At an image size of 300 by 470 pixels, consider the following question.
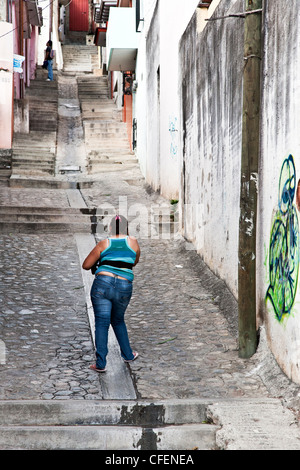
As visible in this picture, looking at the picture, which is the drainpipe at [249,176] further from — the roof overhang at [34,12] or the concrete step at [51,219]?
the roof overhang at [34,12]

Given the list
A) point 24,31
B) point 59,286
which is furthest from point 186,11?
point 24,31

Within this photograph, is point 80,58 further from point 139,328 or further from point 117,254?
point 117,254

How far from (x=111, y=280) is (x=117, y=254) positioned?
228 mm

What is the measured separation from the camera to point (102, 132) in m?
20.7

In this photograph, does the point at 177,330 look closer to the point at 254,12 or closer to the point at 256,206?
the point at 256,206

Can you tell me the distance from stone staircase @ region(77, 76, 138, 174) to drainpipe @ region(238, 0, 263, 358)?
37.9ft

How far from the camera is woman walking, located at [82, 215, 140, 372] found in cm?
508

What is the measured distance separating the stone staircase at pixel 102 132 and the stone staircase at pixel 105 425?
12553 millimetres

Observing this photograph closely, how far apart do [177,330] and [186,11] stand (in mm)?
6631

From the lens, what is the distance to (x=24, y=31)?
25172mm

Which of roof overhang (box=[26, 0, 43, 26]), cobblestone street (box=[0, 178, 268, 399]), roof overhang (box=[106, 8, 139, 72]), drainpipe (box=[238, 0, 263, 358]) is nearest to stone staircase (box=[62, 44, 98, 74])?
roof overhang (box=[26, 0, 43, 26])

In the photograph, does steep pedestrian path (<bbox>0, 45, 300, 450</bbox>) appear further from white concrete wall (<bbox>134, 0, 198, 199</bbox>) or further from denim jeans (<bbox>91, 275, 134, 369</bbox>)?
white concrete wall (<bbox>134, 0, 198, 199</bbox>)

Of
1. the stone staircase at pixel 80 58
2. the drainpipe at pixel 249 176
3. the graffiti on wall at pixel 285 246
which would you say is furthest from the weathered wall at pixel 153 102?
the stone staircase at pixel 80 58

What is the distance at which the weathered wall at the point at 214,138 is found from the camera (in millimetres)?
6352
